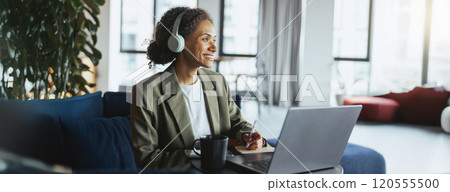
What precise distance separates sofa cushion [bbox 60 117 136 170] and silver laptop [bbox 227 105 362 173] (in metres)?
0.40

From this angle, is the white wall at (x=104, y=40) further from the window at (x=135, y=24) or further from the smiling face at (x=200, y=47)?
the smiling face at (x=200, y=47)

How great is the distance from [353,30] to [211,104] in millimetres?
2623

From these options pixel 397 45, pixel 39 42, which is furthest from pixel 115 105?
pixel 397 45

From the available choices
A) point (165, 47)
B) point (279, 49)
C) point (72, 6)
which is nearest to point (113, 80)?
point (72, 6)

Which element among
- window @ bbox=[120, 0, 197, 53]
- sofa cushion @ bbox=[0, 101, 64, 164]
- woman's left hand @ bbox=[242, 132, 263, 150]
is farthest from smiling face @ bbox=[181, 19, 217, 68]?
window @ bbox=[120, 0, 197, 53]

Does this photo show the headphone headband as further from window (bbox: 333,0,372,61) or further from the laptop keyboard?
window (bbox: 333,0,372,61)

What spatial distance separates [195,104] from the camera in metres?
1.05

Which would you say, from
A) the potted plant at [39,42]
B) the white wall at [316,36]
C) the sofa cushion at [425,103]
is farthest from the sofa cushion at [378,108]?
the potted plant at [39,42]

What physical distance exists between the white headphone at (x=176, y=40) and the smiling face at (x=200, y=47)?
0.06 ft

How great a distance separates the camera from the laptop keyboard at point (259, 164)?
0.75m

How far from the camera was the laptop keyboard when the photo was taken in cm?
75

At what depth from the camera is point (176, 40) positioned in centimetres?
104

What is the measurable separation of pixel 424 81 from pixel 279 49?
1.76 meters
